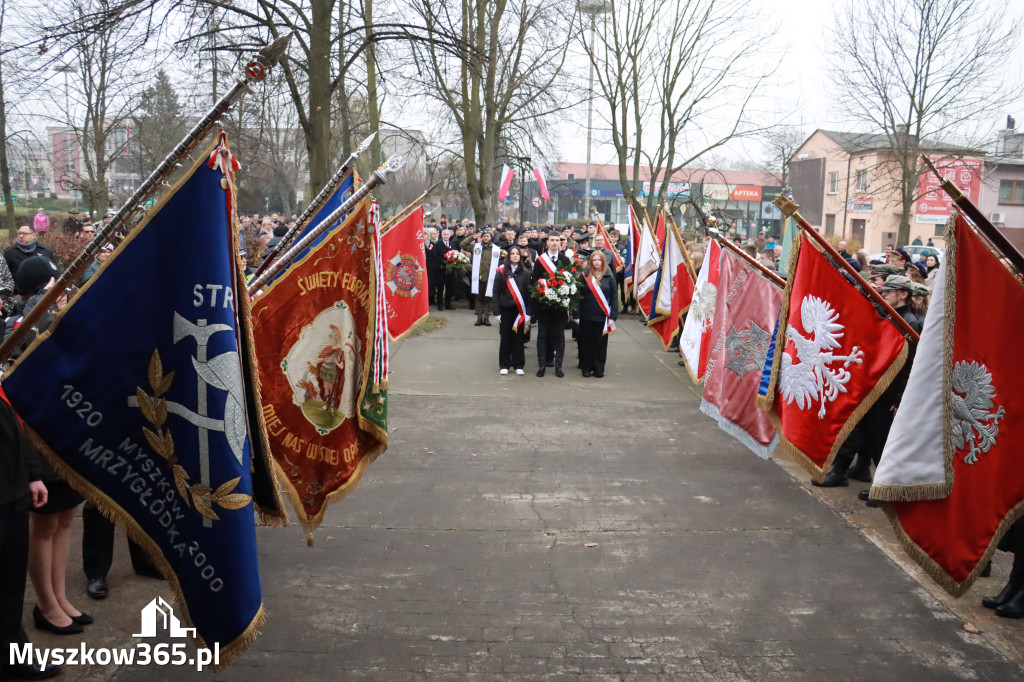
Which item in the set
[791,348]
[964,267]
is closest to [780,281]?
[791,348]

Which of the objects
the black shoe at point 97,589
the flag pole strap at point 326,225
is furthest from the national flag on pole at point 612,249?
the black shoe at point 97,589

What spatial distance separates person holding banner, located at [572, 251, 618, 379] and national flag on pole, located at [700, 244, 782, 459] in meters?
5.15

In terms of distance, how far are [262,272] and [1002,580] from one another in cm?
520

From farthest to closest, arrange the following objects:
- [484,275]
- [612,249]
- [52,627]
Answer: [484,275], [612,249], [52,627]

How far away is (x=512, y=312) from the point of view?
12.0m

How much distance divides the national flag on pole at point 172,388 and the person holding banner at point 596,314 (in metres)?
8.95

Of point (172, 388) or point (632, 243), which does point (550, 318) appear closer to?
point (632, 243)

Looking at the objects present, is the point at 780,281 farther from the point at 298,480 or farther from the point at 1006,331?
the point at 298,480

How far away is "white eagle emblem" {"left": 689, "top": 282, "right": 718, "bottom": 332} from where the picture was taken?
7.60 meters

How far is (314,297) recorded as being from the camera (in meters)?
4.63

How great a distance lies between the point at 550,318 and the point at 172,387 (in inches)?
361

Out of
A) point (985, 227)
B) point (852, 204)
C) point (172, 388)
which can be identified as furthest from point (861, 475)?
point (852, 204)

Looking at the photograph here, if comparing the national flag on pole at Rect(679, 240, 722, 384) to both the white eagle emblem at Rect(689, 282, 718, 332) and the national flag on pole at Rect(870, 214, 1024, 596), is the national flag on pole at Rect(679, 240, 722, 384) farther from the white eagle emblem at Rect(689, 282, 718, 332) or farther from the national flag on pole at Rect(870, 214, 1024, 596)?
the national flag on pole at Rect(870, 214, 1024, 596)

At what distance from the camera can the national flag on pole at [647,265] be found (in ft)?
45.2
